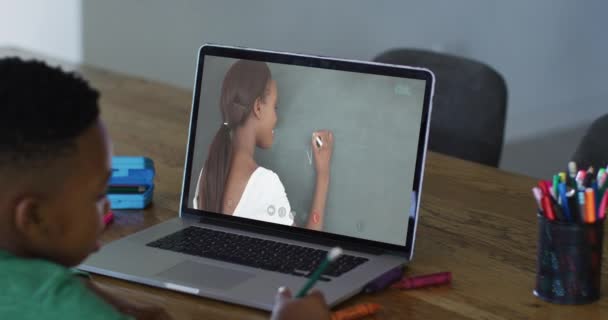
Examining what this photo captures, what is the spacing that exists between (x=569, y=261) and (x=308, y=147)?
15.9 inches

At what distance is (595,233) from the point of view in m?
1.10

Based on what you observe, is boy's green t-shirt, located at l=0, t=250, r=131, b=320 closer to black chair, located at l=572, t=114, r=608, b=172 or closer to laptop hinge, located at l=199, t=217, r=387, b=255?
laptop hinge, located at l=199, t=217, r=387, b=255

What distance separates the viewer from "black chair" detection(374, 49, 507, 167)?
2076mm

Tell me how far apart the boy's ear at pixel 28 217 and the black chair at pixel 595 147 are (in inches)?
48.2

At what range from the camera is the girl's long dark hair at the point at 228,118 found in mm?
1353

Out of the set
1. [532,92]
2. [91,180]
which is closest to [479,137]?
[91,180]

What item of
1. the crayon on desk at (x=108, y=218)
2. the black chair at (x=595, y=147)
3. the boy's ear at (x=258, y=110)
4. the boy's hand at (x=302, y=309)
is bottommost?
the crayon on desk at (x=108, y=218)

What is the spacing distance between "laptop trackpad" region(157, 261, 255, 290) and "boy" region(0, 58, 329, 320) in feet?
0.93

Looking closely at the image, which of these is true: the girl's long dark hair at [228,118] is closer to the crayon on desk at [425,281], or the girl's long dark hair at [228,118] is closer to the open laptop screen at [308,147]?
the open laptop screen at [308,147]

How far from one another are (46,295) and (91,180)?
11 cm

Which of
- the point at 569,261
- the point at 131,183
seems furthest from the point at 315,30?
the point at 569,261

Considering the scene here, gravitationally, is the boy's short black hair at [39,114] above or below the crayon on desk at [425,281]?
above

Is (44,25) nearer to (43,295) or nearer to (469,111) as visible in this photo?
(469,111)

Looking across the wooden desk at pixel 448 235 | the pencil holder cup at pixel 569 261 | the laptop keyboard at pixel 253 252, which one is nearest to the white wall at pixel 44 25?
the wooden desk at pixel 448 235
